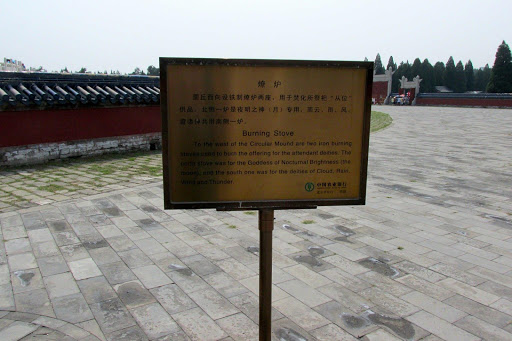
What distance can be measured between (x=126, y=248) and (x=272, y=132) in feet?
9.80

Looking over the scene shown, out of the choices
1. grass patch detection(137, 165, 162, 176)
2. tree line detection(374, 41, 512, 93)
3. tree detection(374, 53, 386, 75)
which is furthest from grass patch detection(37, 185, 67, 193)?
tree detection(374, 53, 386, 75)

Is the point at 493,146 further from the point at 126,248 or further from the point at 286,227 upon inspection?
the point at 126,248

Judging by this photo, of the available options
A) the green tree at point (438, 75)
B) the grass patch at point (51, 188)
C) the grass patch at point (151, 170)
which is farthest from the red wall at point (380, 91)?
the grass patch at point (51, 188)

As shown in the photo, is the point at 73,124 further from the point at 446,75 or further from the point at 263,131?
the point at 446,75

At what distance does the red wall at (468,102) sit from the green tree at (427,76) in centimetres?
1768

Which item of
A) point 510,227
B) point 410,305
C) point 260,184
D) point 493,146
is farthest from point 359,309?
point 493,146

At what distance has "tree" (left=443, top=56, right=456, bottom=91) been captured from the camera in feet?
197

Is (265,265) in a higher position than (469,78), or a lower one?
lower

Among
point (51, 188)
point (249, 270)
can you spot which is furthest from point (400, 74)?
point (249, 270)

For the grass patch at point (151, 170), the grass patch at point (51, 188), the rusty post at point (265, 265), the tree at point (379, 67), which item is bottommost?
the grass patch at point (51, 188)

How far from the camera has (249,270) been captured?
157 inches

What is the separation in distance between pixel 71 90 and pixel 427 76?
5953cm

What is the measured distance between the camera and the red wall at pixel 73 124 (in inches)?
346

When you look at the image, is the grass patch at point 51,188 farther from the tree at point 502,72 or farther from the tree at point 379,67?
the tree at point 379,67
